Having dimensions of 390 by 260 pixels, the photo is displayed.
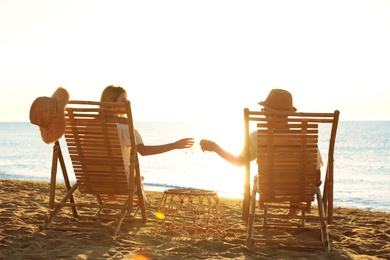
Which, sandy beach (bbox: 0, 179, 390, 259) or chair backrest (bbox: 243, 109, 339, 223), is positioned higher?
chair backrest (bbox: 243, 109, 339, 223)

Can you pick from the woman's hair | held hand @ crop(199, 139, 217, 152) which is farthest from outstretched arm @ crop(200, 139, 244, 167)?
the woman's hair

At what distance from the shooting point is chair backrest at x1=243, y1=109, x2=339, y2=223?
5477mm

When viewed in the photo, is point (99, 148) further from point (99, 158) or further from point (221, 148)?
point (221, 148)

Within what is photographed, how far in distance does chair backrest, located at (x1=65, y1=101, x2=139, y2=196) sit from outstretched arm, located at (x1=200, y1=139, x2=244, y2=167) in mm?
787

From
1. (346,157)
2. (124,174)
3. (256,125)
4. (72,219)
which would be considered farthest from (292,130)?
(346,157)

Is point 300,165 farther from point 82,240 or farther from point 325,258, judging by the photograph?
point 82,240

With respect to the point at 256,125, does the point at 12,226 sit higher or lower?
lower

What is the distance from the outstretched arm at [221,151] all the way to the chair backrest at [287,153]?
183 mm

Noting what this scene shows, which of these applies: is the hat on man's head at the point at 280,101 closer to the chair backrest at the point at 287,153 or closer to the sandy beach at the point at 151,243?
the chair backrest at the point at 287,153

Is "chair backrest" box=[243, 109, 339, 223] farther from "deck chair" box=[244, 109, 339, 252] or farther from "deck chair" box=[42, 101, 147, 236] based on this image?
"deck chair" box=[42, 101, 147, 236]

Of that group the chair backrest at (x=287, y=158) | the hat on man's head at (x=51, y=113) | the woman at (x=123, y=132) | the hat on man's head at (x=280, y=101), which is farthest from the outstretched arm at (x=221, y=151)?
the hat on man's head at (x=51, y=113)

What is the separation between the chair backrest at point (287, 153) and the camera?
548 cm

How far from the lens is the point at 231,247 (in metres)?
5.60

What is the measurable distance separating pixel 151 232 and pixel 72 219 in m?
1.29
